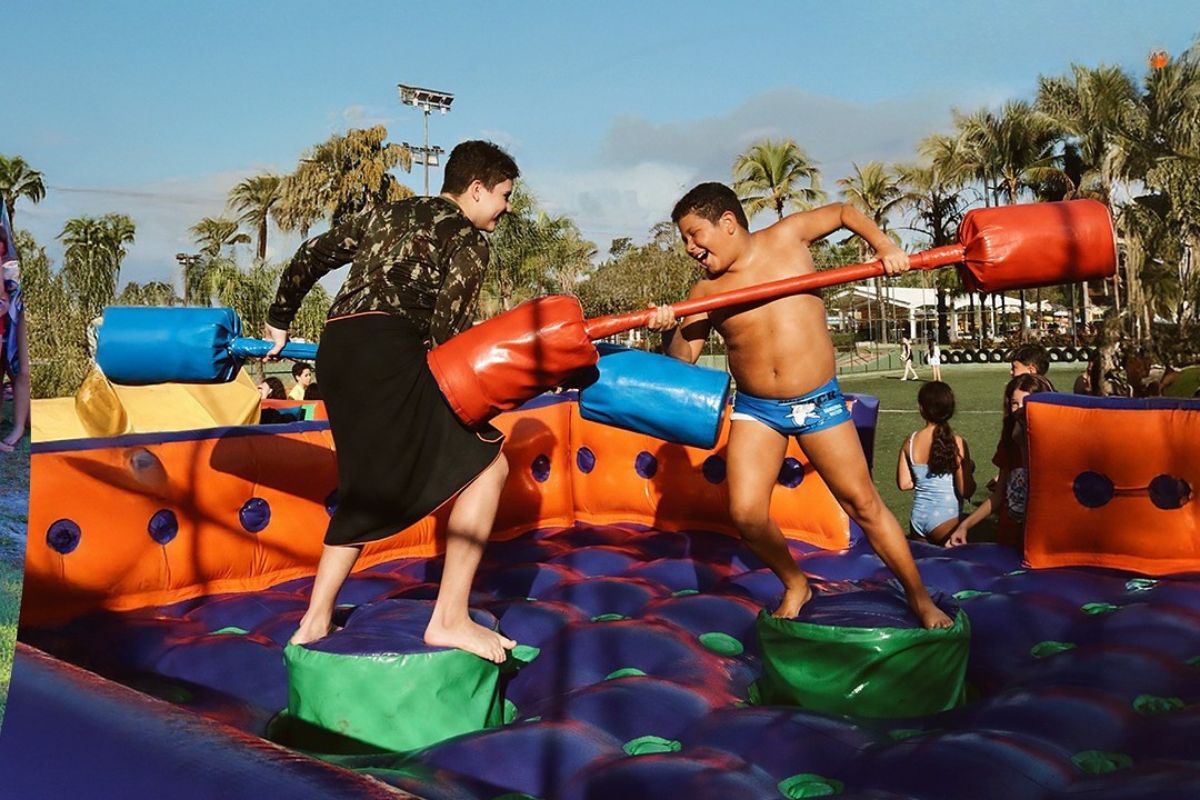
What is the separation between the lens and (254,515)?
3.71 m

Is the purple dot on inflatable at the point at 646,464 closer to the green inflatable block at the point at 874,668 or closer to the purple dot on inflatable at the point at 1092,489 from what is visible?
the purple dot on inflatable at the point at 1092,489

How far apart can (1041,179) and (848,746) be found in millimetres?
31824

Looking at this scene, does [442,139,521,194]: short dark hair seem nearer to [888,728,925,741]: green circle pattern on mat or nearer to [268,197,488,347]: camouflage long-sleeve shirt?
[268,197,488,347]: camouflage long-sleeve shirt

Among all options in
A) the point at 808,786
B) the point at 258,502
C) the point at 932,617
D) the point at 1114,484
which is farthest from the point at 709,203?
the point at 258,502

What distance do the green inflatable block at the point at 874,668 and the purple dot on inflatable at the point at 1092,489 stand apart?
1257mm

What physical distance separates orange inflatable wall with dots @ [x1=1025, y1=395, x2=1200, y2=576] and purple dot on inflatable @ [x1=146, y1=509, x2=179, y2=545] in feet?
9.57

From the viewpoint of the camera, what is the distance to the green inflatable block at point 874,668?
7.99 feet

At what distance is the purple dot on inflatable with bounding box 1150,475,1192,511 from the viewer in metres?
3.37

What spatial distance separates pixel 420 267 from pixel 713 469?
207 centimetres

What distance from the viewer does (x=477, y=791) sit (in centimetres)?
191

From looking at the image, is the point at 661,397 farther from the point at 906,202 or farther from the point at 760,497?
the point at 906,202

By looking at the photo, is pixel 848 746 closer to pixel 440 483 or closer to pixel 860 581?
pixel 440 483

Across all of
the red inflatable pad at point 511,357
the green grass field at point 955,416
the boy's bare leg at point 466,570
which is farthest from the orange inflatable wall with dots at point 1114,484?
the boy's bare leg at point 466,570

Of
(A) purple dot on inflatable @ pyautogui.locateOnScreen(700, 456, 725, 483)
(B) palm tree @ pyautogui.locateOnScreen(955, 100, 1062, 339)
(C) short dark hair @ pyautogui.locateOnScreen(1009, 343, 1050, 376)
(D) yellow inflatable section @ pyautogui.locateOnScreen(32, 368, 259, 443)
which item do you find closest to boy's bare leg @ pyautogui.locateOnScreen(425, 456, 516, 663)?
(A) purple dot on inflatable @ pyautogui.locateOnScreen(700, 456, 725, 483)
